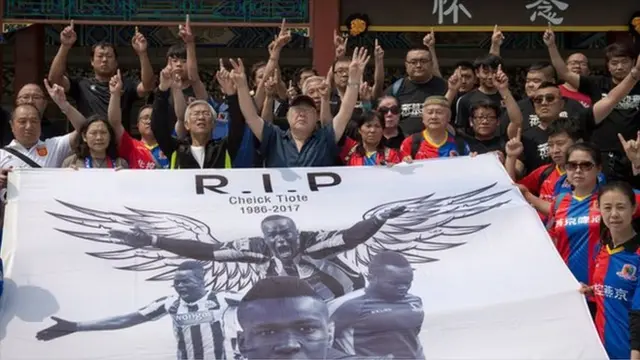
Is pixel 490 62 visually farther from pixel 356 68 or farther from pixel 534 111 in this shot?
pixel 356 68

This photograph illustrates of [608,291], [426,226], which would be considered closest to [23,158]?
[426,226]

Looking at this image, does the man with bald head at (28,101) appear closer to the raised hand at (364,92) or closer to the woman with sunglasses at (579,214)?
the raised hand at (364,92)

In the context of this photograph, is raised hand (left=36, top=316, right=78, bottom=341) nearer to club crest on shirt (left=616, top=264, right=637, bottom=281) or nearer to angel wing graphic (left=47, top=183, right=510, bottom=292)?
angel wing graphic (left=47, top=183, right=510, bottom=292)

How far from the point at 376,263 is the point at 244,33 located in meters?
7.03

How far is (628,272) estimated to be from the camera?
6.25 m

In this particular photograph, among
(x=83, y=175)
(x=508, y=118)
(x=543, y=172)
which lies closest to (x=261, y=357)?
(x=83, y=175)

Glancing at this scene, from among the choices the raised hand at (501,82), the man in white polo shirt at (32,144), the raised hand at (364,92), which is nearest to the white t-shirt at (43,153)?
the man in white polo shirt at (32,144)

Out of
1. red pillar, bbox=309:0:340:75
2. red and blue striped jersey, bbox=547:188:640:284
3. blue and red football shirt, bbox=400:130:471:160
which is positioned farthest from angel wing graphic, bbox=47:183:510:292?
red pillar, bbox=309:0:340:75

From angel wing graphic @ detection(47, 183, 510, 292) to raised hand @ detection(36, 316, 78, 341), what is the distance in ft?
1.61

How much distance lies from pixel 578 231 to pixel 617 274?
0.45 metres

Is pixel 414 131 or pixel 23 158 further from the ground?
pixel 414 131

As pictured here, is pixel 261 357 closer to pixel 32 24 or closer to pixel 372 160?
pixel 372 160

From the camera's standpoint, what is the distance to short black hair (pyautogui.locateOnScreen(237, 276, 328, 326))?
20.5 feet

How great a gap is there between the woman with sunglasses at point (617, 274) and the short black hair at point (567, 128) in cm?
102
